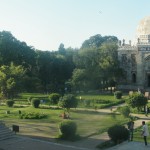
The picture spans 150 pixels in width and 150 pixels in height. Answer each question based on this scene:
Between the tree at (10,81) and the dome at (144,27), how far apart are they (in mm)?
28828

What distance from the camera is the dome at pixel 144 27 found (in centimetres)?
6676

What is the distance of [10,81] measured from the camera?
44.4m

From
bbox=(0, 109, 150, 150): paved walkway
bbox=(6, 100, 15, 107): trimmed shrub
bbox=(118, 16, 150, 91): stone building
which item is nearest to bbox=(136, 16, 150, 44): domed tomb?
bbox=(118, 16, 150, 91): stone building

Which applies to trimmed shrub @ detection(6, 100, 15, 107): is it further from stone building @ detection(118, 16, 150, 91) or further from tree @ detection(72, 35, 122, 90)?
stone building @ detection(118, 16, 150, 91)

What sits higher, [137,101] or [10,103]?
[137,101]

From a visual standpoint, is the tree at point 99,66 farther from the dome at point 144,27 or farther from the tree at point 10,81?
the tree at point 10,81

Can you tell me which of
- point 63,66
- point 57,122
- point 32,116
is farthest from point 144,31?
point 57,122

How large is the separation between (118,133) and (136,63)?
1637 inches

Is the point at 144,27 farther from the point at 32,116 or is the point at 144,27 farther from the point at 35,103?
the point at 32,116

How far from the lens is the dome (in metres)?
66.8

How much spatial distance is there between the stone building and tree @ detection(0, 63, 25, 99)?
872 inches

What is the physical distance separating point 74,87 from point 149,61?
13554 millimetres

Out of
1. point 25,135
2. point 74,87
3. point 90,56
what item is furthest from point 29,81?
point 25,135

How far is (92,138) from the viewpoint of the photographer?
24.3 meters
